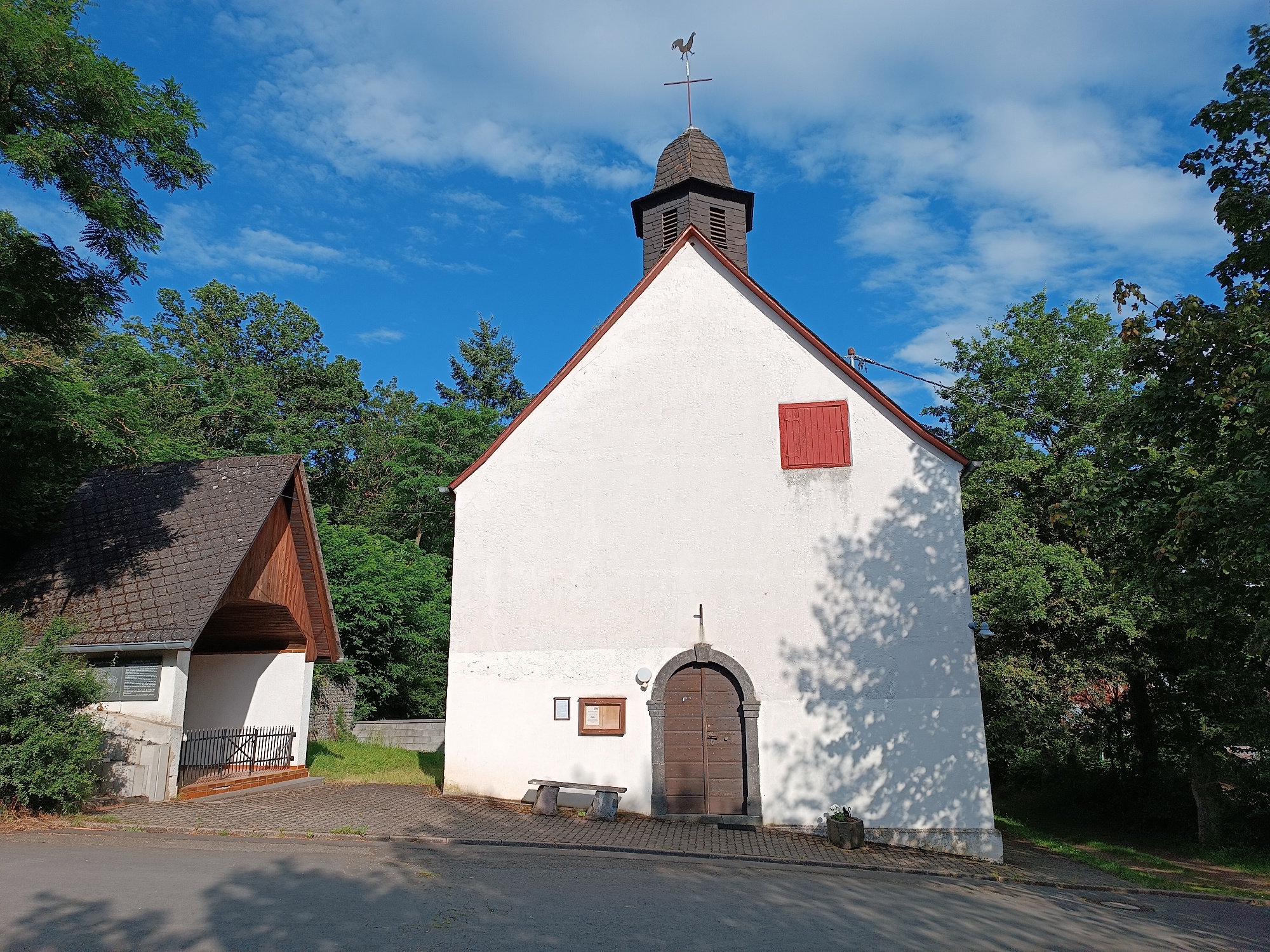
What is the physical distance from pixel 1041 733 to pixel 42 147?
64.4 feet

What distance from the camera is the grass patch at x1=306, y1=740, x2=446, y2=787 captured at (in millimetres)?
16422

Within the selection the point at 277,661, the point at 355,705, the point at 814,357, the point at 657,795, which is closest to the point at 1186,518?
the point at 814,357

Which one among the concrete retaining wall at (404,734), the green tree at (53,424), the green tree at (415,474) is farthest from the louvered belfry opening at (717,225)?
the green tree at (415,474)

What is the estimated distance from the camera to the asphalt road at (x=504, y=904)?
6102 mm

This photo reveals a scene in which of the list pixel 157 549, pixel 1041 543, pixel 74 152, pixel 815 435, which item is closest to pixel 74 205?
pixel 74 152

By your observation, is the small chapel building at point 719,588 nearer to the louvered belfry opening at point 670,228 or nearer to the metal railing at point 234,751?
the louvered belfry opening at point 670,228

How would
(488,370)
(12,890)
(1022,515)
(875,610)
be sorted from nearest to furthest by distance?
(12,890)
(875,610)
(1022,515)
(488,370)

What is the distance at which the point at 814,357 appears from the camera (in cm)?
1423

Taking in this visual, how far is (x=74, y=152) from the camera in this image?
436 inches

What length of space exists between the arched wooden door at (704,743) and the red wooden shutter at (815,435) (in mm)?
3589

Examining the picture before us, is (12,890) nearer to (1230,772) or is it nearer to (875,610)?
(875,610)

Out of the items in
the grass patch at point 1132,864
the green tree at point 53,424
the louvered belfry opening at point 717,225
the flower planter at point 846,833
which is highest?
the louvered belfry opening at point 717,225

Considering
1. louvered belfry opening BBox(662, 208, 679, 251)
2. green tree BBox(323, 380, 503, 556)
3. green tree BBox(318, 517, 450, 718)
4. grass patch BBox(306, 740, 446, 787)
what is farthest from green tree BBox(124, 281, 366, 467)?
louvered belfry opening BBox(662, 208, 679, 251)

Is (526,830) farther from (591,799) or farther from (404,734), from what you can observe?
(404,734)
